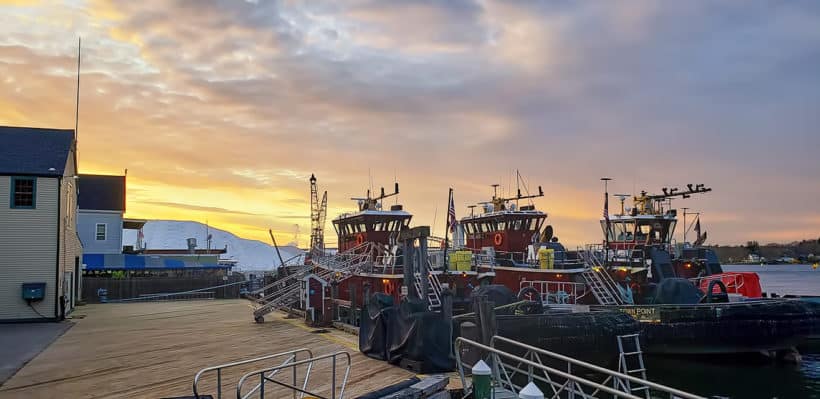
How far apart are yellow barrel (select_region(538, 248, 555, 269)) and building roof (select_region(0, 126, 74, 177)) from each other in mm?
22558

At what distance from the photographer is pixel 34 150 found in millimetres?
29406

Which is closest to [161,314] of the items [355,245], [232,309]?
[232,309]

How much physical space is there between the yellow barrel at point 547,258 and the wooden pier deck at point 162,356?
12554mm

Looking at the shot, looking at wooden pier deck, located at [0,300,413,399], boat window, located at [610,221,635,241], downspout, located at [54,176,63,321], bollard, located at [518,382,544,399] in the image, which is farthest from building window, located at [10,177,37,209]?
boat window, located at [610,221,635,241]

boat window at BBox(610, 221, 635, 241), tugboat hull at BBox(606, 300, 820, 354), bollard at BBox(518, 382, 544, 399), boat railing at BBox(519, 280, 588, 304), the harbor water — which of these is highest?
boat window at BBox(610, 221, 635, 241)

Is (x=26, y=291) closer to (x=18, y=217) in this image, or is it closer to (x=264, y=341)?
(x=18, y=217)

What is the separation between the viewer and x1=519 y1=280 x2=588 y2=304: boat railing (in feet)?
94.1

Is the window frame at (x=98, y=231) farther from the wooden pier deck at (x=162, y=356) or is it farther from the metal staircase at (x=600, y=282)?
the metal staircase at (x=600, y=282)

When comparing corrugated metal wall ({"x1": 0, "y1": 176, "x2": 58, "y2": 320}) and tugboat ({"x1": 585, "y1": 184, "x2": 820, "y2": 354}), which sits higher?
corrugated metal wall ({"x1": 0, "y1": 176, "x2": 58, "y2": 320})

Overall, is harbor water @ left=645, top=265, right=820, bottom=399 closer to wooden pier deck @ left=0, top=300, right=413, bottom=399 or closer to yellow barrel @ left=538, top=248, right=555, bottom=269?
yellow barrel @ left=538, top=248, right=555, bottom=269

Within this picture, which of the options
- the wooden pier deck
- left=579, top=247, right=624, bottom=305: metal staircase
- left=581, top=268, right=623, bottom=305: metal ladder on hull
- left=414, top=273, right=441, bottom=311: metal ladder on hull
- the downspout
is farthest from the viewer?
left=579, top=247, right=624, bottom=305: metal staircase

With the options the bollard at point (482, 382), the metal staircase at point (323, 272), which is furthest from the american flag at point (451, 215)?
the bollard at point (482, 382)

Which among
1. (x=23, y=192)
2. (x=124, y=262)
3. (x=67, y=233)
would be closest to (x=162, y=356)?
(x=23, y=192)

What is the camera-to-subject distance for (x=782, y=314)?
79.9ft
